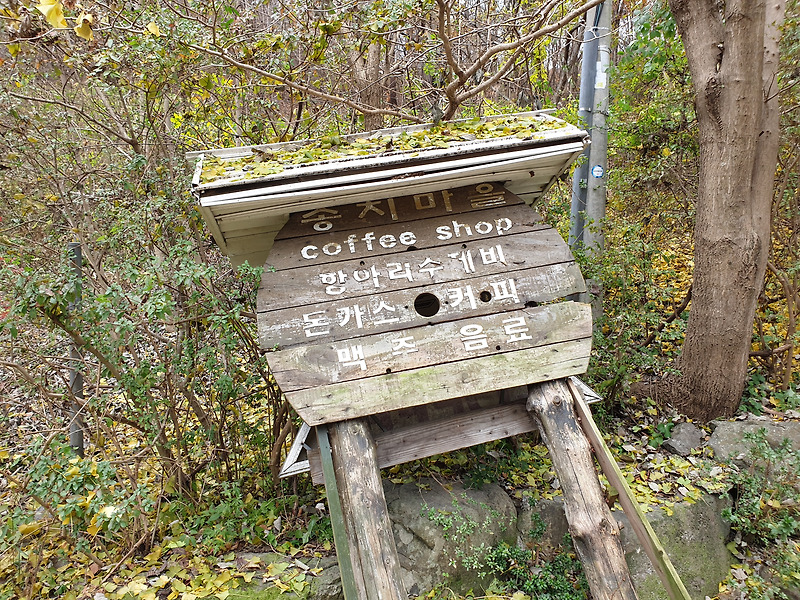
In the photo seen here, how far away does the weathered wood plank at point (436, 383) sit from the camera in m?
2.67

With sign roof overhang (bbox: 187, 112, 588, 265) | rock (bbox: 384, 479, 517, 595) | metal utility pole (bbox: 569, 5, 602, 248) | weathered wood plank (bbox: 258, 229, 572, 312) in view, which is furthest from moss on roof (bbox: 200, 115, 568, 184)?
rock (bbox: 384, 479, 517, 595)

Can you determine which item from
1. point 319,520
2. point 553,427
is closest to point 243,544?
point 319,520

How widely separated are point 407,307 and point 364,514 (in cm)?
111

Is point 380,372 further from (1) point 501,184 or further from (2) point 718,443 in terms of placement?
(2) point 718,443

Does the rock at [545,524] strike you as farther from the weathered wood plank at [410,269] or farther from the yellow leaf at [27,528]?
the yellow leaf at [27,528]

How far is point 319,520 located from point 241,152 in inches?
98.3

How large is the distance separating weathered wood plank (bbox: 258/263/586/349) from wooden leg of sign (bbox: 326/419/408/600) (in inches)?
20.5

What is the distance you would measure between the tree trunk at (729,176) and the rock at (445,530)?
2.03 metres

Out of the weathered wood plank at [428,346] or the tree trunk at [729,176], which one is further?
the tree trunk at [729,176]

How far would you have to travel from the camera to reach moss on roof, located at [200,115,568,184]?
276cm

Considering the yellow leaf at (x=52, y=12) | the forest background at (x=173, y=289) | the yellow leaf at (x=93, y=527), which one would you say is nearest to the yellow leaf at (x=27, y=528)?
the forest background at (x=173, y=289)

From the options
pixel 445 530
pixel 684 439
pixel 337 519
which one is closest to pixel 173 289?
pixel 337 519

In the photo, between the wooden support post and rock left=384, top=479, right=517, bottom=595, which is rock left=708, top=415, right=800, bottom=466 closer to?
the wooden support post

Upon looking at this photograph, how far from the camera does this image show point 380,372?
275cm
